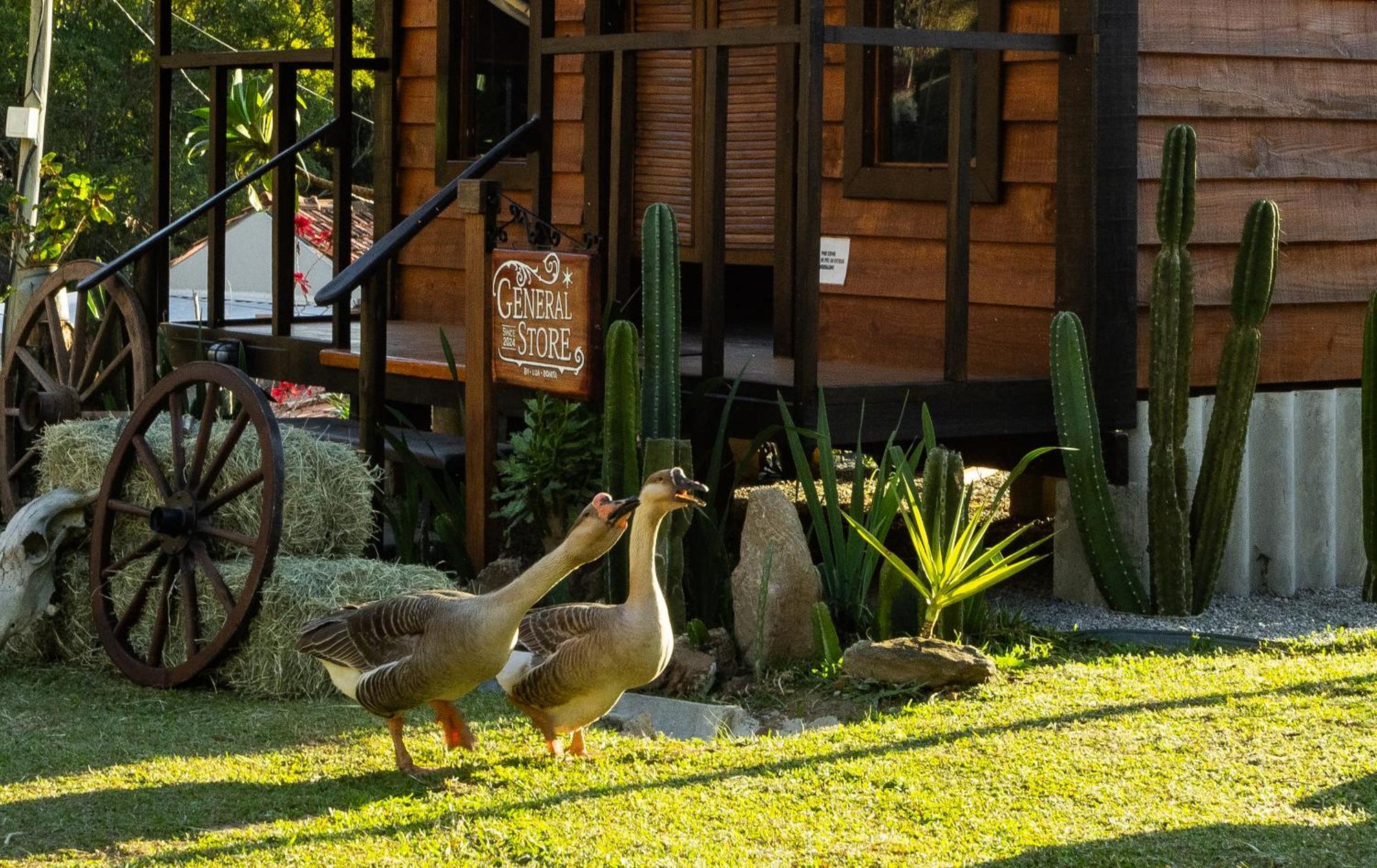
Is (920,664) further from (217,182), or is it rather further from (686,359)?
(217,182)

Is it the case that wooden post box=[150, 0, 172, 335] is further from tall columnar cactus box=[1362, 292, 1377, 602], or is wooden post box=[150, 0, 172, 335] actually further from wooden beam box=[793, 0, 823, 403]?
tall columnar cactus box=[1362, 292, 1377, 602]

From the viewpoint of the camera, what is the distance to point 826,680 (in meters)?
6.14

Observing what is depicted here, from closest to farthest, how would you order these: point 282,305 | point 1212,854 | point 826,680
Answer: point 1212,854, point 826,680, point 282,305

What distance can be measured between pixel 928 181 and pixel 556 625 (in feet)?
12.6

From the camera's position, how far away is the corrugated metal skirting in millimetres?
7680

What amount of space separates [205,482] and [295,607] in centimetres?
65

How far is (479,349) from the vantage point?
22.5ft

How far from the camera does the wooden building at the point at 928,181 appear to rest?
23.0ft

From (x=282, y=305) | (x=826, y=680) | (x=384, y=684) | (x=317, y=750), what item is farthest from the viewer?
(x=282, y=305)

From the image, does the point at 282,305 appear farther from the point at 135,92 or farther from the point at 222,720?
the point at 135,92

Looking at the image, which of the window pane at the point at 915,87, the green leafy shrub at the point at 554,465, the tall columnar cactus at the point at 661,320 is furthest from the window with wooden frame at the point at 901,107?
the green leafy shrub at the point at 554,465

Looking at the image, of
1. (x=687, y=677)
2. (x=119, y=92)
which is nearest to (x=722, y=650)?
(x=687, y=677)

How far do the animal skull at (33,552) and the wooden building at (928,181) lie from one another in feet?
3.91

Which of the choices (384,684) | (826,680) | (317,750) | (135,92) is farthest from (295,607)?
(135,92)
